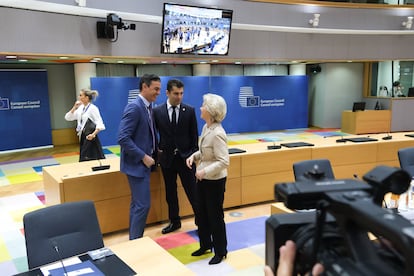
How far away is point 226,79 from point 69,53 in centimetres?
620

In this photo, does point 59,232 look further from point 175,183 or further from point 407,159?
point 407,159

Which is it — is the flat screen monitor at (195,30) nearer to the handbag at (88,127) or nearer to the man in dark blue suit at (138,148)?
the handbag at (88,127)

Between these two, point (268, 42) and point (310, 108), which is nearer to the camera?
point (268, 42)

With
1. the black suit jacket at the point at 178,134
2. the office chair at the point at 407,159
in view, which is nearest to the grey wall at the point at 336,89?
the office chair at the point at 407,159

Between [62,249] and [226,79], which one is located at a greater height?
[226,79]

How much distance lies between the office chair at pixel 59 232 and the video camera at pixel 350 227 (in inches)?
69.3

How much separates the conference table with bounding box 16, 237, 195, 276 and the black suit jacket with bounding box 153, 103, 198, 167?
6.74ft

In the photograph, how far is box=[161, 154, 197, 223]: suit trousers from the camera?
453 cm

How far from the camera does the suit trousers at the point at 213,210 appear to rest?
367 cm

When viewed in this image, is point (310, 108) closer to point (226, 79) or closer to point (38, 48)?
point (226, 79)

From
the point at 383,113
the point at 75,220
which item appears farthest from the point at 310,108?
the point at 75,220

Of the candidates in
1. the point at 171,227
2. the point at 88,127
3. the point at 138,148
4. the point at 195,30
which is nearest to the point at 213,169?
the point at 138,148

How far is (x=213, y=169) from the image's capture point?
11.5 ft

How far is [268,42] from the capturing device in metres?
9.52
